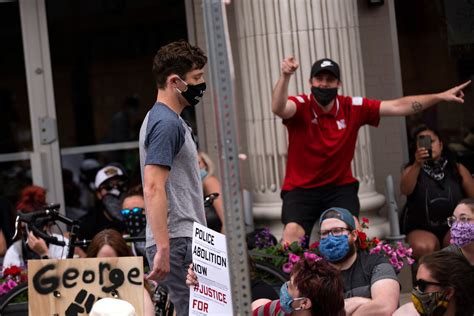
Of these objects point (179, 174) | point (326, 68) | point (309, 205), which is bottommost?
point (309, 205)

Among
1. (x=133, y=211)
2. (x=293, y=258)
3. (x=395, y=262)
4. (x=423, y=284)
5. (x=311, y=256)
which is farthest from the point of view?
(x=133, y=211)

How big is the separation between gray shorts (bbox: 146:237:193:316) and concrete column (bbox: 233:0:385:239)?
11.3ft

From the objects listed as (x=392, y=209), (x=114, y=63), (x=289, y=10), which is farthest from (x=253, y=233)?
(x=114, y=63)

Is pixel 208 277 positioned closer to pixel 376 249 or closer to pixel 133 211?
pixel 376 249

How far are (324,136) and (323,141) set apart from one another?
5 cm

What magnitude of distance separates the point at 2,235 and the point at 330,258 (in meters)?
3.55

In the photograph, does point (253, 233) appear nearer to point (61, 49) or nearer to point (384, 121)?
point (384, 121)

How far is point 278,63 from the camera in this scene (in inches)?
348

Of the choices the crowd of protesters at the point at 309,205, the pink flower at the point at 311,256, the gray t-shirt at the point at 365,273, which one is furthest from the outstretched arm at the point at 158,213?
the gray t-shirt at the point at 365,273

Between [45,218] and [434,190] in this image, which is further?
[434,190]

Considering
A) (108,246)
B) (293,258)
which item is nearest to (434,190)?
(293,258)

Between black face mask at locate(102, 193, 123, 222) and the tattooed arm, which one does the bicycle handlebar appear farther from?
the tattooed arm

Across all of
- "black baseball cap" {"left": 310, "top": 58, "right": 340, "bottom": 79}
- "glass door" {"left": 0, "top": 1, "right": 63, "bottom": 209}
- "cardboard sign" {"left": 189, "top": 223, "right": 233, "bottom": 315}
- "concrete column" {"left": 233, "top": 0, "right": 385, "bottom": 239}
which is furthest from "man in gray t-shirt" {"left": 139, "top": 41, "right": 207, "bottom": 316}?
"glass door" {"left": 0, "top": 1, "right": 63, "bottom": 209}

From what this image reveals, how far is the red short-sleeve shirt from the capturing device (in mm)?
Result: 7805
